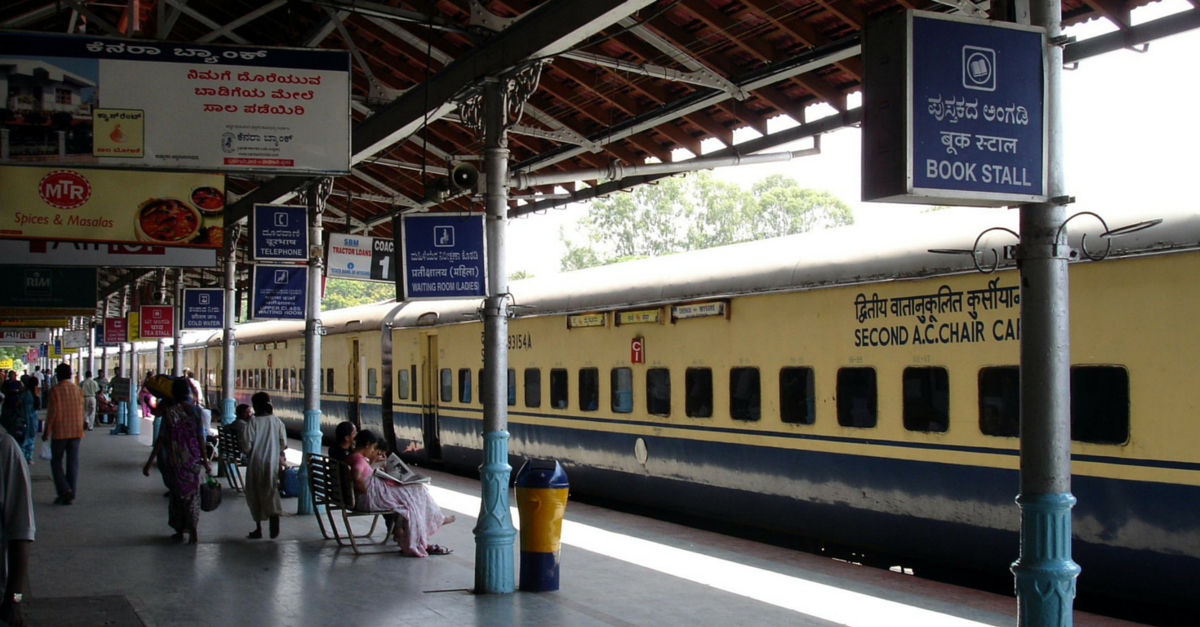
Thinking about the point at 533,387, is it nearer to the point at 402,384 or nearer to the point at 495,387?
the point at 402,384

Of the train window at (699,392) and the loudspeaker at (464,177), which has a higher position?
the loudspeaker at (464,177)

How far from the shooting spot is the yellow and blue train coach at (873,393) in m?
Result: 7.41

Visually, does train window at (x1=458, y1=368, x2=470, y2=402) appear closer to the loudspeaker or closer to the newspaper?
the newspaper

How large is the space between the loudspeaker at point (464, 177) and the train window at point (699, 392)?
366 cm

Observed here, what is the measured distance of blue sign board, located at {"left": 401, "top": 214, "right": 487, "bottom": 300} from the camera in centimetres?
1011

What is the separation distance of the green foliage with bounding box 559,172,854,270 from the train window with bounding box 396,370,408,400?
4304 cm

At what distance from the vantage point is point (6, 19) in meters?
12.5

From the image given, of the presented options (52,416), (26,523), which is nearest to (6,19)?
(52,416)

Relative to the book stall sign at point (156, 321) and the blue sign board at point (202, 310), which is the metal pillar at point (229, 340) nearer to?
the blue sign board at point (202, 310)

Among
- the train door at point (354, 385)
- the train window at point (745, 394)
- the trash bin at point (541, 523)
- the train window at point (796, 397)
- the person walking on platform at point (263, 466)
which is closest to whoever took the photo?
the trash bin at point (541, 523)

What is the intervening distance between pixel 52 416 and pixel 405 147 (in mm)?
6270

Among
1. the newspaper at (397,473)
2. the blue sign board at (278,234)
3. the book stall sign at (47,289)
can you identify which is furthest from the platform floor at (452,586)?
the book stall sign at (47,289)

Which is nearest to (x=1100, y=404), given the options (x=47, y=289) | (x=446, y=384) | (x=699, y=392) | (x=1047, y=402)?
(x=1047, y=402)

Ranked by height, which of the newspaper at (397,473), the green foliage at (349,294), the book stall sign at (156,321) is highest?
the green foliage at (349,294)
